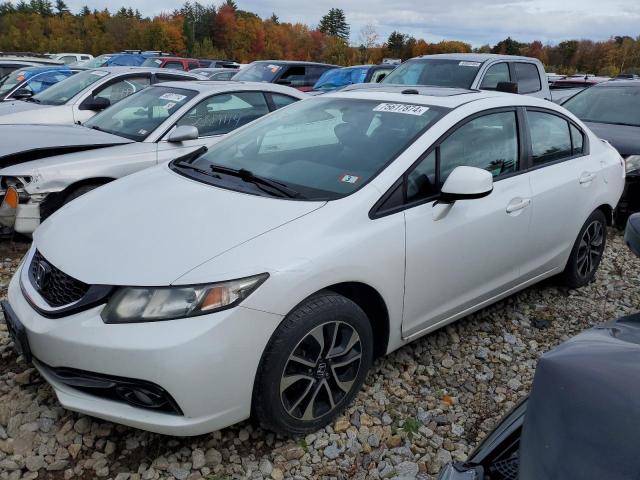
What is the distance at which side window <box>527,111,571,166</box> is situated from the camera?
3584 mm

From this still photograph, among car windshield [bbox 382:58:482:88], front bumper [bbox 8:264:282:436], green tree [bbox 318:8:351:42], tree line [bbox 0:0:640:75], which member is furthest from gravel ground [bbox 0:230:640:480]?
green tree [bbox 318:8:351:42]

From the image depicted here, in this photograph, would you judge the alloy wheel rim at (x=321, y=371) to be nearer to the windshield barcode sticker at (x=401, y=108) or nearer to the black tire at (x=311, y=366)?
the black tire at (x=311, y=366)

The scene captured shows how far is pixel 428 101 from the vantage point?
3242 millimetres

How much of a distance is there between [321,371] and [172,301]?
784mm

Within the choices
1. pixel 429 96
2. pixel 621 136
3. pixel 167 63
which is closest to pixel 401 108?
pixel 429 96

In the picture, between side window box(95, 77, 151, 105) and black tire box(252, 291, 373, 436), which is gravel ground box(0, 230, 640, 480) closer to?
black tire box(252, 291, 373, 436)

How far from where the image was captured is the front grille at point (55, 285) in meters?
2.27

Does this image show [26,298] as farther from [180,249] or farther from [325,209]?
[325,209]

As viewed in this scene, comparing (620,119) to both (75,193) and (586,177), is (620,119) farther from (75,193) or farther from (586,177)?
(75,193)

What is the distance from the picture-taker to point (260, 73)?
11141 millimetres

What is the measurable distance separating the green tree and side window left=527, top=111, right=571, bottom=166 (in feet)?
296

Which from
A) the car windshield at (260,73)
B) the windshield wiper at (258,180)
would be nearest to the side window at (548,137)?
the windshield wiper at (258,180)

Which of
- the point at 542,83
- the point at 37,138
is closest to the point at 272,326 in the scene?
the point at 37,138

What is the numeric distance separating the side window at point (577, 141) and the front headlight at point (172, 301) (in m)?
2.88
